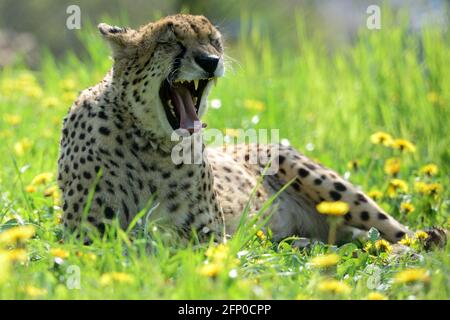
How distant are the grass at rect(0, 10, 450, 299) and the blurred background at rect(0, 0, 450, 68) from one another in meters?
0.67

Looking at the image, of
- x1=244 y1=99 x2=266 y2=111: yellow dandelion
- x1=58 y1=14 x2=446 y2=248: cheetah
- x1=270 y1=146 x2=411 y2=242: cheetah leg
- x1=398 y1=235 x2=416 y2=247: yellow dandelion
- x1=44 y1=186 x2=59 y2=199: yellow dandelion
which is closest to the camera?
x1=58 y1=14 x2=446 y2=248: cheetah

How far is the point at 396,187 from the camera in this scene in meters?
6.47

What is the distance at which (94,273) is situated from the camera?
3.89 m

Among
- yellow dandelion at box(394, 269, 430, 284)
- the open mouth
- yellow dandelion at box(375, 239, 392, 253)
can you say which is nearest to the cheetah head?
the open mouth

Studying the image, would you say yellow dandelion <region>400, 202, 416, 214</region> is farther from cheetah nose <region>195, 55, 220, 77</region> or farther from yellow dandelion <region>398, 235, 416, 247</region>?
cheetah nose <region>195, 55, 220, 77</region>

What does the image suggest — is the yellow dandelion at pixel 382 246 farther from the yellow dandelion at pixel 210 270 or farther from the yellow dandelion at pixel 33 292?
the yellow dandelion at pixel 33 292

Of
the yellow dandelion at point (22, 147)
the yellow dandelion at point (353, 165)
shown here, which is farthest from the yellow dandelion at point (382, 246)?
the yellow dandelion at point (22, 147)

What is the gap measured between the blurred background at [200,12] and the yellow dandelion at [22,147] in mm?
2803

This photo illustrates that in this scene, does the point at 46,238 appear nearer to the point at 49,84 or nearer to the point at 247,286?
the point at 247,286

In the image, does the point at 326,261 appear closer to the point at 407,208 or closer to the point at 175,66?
the point at 175,66

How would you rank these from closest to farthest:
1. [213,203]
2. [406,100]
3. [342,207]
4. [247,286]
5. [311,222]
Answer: [247,286] → [342,207] → [213,203] → [311,222] → [406,100]

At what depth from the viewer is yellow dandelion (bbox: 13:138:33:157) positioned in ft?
22.5

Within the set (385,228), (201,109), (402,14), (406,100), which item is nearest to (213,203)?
(201,109)
